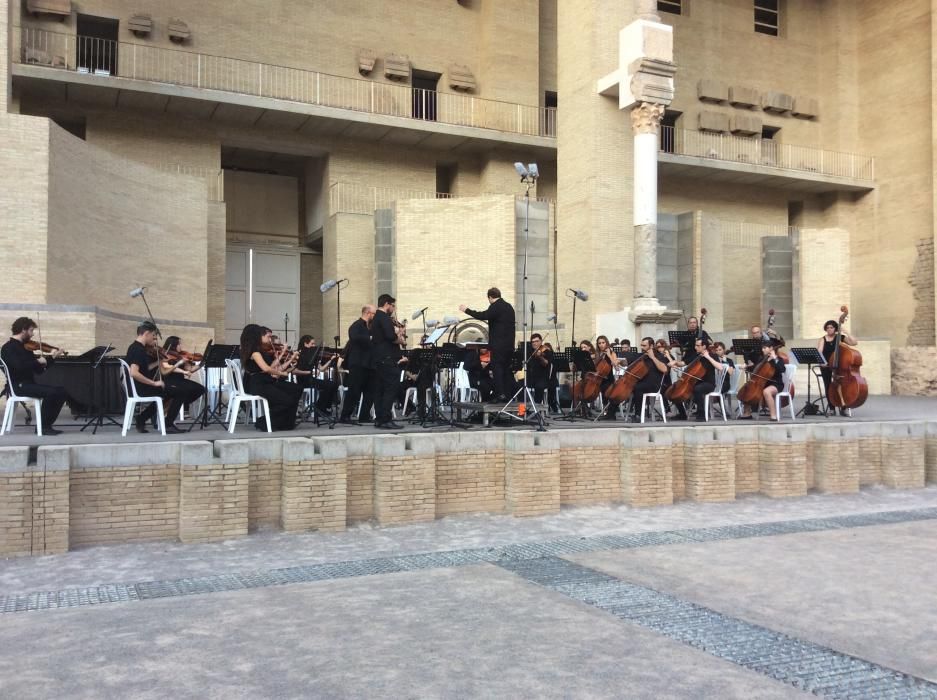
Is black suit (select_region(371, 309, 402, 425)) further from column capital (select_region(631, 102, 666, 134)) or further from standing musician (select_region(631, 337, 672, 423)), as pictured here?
column capital (select_region(631, 102, 666, 134))

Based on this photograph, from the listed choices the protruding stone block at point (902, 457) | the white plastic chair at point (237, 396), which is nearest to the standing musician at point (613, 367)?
the protruding stone block at point (902, 457)

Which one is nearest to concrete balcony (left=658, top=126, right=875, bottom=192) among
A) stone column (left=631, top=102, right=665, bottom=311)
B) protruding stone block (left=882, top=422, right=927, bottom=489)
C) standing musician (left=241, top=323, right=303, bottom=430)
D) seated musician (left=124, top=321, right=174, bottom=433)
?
stone column (left=631, top=102, right=665, bottom=311)

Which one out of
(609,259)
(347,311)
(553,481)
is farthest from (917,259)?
(553,481)

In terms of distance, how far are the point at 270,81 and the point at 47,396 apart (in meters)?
16.9

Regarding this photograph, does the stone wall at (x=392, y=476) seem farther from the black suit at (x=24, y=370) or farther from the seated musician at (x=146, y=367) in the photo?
the black suit at (x=24, y=370)

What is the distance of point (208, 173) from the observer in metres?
23.4

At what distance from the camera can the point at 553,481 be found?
28.9 ft

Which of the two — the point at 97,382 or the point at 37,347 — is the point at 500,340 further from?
the point at 37,347

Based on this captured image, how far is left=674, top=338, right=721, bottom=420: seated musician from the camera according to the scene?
40.2 feet

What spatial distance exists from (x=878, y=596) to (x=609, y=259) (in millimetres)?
15160

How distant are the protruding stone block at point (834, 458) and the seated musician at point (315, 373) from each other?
20.6 feet

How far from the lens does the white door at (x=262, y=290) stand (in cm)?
2541

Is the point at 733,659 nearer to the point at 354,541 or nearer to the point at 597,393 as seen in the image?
the point at 354,541

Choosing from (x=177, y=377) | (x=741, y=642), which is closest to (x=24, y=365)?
(x=177, y=377)
